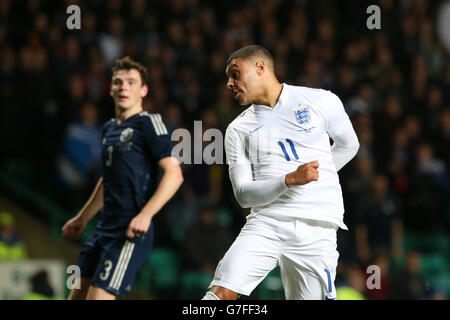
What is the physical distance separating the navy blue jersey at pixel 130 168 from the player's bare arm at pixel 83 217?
23 cm

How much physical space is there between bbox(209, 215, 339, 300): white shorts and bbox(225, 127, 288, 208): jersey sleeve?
0.17 metres

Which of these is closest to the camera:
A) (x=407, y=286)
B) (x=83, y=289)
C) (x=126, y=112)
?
(x=83, y=289)

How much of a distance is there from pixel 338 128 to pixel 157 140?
3.90 ft

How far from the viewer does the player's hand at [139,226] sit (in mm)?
4617

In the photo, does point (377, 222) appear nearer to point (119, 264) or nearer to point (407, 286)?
point (407, 286)

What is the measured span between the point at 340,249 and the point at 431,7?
6.71 meters

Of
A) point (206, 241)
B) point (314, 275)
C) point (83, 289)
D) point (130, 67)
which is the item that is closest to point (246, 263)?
point (314, 275)

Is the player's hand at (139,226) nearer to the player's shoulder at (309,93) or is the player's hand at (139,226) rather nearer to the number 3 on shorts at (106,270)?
the number 3 on shorts at (106,270)

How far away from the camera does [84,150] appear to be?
857 cm

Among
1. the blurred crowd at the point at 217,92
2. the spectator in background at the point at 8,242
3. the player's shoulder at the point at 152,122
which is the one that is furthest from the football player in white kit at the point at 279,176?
the spectator in background at the point at 8,242

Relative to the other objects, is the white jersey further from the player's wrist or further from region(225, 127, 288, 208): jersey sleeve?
the player's wrist
